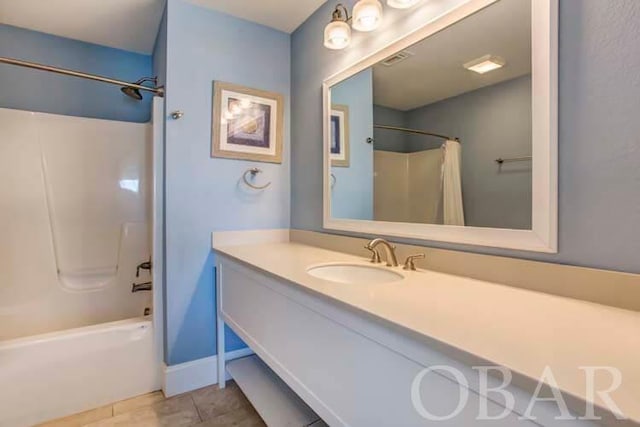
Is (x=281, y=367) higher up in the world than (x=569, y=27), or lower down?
lower down

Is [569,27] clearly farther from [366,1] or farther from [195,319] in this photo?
[195,319]

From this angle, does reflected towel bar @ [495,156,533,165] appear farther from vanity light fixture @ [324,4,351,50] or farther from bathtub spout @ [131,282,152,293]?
bathtub spout @ [131,282,152,293]

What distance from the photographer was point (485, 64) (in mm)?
1129

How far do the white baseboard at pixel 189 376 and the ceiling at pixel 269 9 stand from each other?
6.90 ft

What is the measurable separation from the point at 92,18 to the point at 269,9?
1.18 meters

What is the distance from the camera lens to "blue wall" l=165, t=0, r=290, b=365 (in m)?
1.83

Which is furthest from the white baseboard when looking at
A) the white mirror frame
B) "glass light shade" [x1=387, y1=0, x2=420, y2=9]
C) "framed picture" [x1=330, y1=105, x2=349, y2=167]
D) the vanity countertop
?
"glass light shade" [x1=387, y1=0, x2=420, y2=9]

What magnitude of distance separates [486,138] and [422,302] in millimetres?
669

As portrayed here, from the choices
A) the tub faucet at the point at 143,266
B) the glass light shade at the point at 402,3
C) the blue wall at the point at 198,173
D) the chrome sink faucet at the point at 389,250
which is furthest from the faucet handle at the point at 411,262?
the tub faucet at the point at 143,266

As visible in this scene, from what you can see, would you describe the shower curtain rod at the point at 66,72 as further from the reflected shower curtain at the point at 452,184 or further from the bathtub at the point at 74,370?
the reflected shower curtain at the point at 452,184

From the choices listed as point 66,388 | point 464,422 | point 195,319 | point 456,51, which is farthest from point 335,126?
point 66,388

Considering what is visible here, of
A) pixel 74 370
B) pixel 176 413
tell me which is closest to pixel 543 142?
pixel 176 413

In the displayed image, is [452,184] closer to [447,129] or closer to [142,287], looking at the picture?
[447,129]

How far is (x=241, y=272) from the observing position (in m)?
1.55
